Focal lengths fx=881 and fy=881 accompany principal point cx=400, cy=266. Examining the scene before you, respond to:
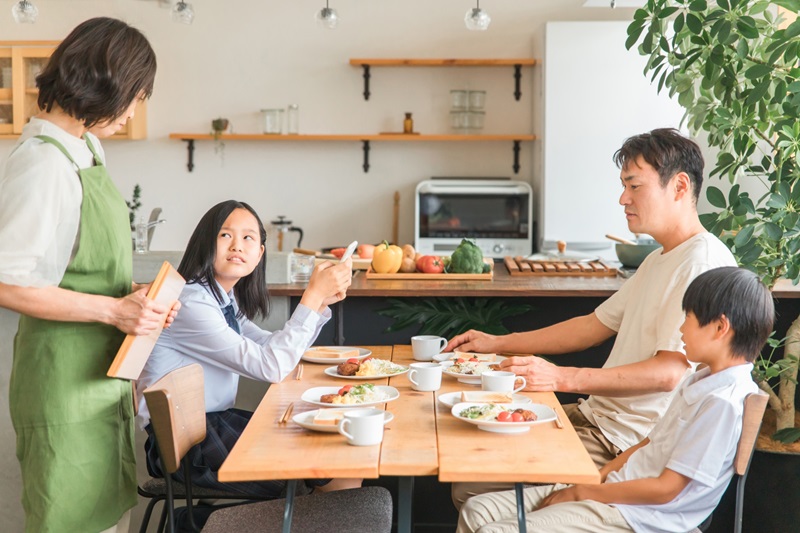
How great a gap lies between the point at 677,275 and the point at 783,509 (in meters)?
0.88

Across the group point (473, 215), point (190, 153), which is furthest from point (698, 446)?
point (190, 153)

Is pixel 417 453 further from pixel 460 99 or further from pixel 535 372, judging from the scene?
pixel 460 99

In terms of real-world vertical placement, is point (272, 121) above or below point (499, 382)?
above

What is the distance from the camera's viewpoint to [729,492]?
2721 millimetres

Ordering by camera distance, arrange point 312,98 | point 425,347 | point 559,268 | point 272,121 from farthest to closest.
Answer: point 312,98 → point 272,121 → point 559,268 → point 425,347

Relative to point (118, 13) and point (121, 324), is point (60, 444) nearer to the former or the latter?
point (121, 324)

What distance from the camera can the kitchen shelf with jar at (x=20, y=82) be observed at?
5.44 meters

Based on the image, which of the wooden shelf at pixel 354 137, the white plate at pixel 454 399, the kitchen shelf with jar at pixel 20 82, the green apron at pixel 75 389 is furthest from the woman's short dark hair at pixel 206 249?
the kitchen shelf with jar at pixel 20 82

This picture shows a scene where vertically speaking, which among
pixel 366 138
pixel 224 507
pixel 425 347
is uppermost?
pixel 366 138

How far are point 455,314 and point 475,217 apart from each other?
2.22 metres

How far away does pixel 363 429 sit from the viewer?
5.24 ft

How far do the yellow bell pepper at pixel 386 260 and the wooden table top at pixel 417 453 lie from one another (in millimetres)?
1437

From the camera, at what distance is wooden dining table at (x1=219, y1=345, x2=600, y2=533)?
1489mm

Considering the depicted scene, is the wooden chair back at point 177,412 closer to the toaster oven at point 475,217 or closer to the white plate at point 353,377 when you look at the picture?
the white plate at point 353,377
